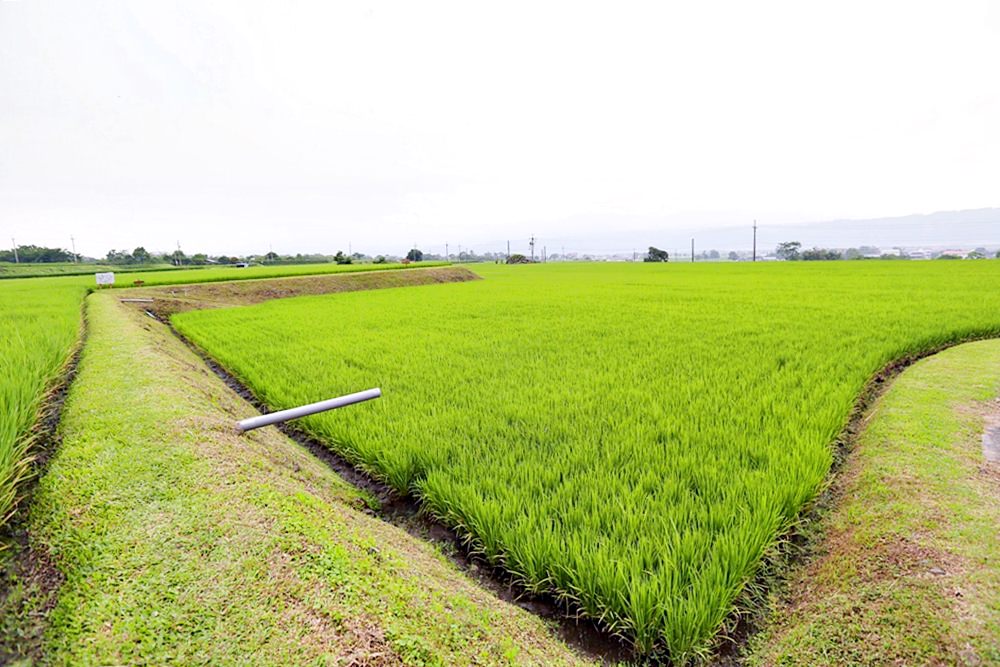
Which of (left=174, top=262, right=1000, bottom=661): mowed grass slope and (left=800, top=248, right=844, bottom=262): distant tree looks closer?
(left=174, top=262, right=1000, bottom=661): mowed grass slope

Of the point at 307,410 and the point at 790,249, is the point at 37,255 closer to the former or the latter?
the point at 307,410

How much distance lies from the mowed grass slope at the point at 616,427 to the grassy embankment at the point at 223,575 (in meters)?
0.42

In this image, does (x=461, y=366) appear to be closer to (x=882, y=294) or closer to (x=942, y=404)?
(x=942, y=404)

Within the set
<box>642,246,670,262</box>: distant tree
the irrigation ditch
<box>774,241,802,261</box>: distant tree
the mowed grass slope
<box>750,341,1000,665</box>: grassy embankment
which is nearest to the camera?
the irrigation ditch

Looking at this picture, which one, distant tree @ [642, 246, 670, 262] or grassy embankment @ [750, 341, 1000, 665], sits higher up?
distant tree @ [642, 246, 670, 262]

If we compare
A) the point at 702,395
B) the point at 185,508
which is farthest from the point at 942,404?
the point at 185,508

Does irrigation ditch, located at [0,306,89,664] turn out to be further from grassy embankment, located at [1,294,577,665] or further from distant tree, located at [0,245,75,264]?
distant tree, located at [0,245,75,264]

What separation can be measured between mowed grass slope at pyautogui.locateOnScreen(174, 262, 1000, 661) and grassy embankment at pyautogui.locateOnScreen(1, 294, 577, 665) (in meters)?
0.42

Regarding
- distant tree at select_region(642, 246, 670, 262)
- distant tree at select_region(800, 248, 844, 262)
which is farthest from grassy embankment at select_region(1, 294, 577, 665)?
distant tree at select_region(800, 248, 844, 262)

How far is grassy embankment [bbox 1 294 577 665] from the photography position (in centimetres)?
123

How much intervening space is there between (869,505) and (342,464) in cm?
346

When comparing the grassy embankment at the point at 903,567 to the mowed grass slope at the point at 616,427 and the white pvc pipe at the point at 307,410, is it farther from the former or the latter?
the white pvc pipe at the point at 307,410

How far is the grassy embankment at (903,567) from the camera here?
62.5 inches

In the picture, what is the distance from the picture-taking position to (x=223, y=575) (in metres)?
1.45
